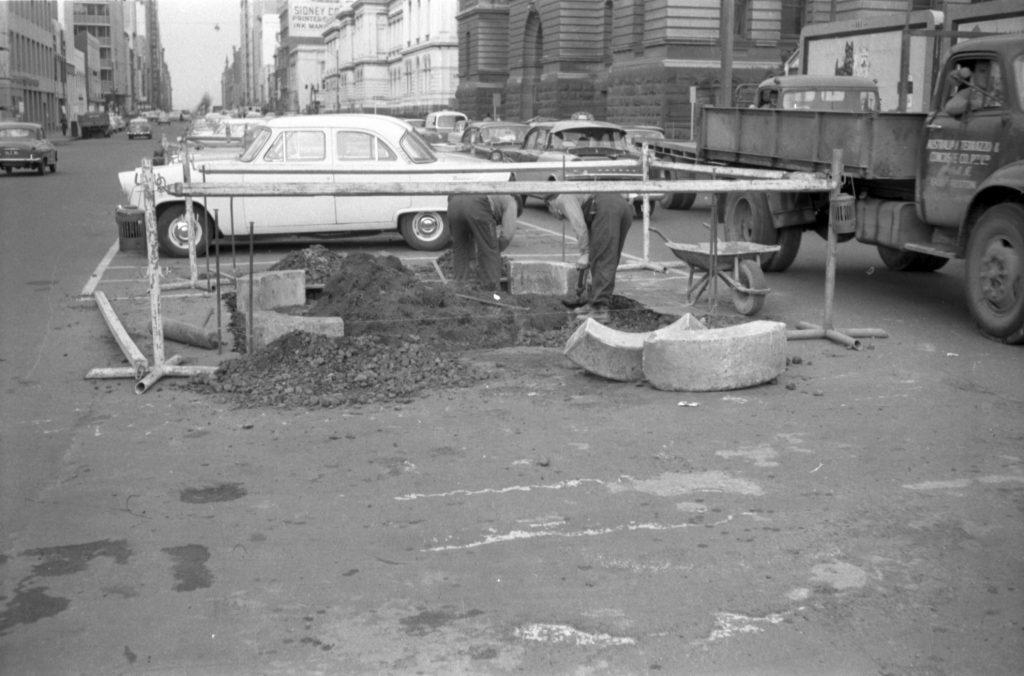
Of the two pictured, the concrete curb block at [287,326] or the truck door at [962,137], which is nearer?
the concrete curb block at [287,326]

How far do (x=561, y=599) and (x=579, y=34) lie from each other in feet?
185

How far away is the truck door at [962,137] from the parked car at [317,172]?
6176mm

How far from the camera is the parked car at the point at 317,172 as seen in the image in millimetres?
15039

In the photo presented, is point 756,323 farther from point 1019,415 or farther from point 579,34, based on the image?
point 579,34

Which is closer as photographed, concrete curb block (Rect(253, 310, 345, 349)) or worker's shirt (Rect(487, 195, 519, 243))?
concrete curb block (Rect(253, 310, 345, 349))

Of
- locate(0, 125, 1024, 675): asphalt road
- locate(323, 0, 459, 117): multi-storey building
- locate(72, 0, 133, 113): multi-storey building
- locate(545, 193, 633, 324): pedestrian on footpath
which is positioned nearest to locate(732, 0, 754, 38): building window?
locate(545, 193, 633, 324): pedestrian on footpath

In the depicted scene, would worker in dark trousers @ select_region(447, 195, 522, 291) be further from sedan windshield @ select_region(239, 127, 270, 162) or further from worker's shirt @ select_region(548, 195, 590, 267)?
sedan windshield @ select_region(239, 127, 270, 162)

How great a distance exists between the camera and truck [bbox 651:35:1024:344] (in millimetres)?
9750

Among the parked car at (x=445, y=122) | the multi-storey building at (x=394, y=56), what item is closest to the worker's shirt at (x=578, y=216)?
the parked car at (x=445, y=122)

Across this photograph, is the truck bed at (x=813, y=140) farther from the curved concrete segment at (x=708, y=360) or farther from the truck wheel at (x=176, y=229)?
the truck wheel at (x=176, y=229)

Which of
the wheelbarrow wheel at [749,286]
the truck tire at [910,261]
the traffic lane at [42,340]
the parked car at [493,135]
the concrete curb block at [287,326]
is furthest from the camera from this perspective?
the parked car at [493,135]

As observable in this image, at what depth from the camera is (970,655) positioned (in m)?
4.07

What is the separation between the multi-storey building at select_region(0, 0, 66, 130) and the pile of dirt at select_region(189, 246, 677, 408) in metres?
59.6

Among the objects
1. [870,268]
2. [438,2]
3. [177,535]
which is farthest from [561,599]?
[438,2]
